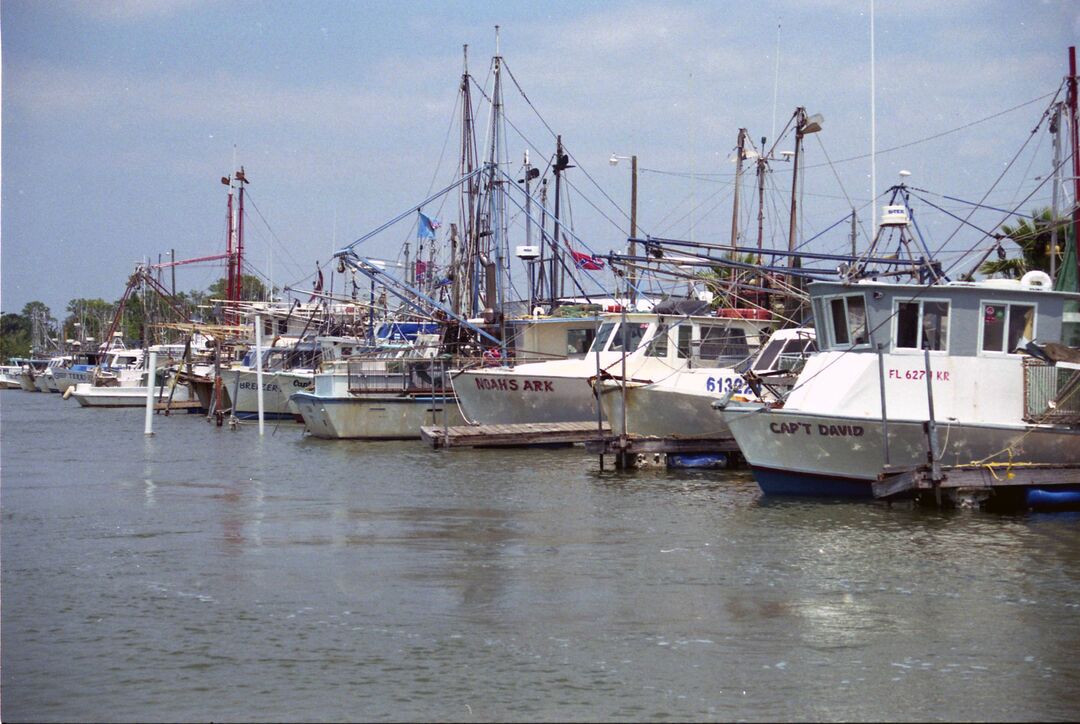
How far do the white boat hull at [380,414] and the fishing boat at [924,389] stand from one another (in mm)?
17143

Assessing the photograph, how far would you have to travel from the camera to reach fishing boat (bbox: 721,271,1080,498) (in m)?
21.2

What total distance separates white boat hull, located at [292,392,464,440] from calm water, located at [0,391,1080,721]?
13413mm

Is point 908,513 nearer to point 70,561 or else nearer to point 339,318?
point 70,561

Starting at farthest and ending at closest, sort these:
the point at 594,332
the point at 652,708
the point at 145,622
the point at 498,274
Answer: the point at 498,274 → the point at 594,332 → the point at 145,622 → the point at 652,708

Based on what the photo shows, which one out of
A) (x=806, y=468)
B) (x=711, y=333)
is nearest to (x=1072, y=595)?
(x=806, y=468)

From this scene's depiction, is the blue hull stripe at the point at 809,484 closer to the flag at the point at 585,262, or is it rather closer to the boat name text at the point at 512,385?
the boat name text at the point at 512,385

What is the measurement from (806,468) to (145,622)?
12270 mm

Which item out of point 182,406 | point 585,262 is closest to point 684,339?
point 585,262

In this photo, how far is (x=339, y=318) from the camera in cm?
5625

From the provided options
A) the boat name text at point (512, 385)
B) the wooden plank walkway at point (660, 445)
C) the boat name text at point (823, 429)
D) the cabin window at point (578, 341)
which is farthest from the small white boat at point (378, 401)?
the boat name text at point (823, 429)

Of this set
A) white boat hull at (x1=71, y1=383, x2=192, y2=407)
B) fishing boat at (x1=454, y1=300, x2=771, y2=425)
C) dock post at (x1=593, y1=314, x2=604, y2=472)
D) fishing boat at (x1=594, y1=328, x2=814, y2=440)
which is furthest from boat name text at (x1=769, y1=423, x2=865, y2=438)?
white boat hull at (x1=71, y1=383, x2=192, y2=407)

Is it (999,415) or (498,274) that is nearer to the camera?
(999,415)

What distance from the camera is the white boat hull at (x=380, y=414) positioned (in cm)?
3838

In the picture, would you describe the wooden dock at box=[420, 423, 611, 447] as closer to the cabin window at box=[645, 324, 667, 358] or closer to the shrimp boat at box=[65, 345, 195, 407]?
the cabin window at box=[645, 324, 667, 358]
